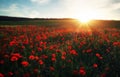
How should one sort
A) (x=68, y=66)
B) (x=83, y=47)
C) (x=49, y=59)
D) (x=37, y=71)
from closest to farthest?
(x=37, y=71), (x=68, y=66), (x=49, y=59), (x=83, y=47)

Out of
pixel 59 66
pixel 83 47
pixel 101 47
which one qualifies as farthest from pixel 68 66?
pixel 101 47

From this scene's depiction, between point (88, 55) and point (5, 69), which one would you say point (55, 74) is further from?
point (88, 55)

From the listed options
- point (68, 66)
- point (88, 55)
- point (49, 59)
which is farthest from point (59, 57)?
point (88, 55)

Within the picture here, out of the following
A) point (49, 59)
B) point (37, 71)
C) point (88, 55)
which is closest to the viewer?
point (37, 71)

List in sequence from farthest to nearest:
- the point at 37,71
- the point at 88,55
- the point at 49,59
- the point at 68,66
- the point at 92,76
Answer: the point at 88,55 < the point at 49,59 < the point at 68,66 < the point at 92,76 < the point at 37,71

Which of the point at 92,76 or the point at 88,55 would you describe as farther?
the point at 88,55

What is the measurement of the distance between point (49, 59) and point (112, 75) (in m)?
1.72

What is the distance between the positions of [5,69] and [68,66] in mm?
1558

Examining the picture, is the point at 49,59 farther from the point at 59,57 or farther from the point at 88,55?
the point at 88,55

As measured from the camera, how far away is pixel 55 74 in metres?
3.72

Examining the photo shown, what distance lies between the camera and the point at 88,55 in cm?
527

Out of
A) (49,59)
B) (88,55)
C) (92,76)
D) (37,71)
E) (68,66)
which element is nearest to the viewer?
(37,71)

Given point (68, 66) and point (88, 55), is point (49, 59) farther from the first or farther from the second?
point (88, 55)

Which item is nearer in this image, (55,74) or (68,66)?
(55,74)
